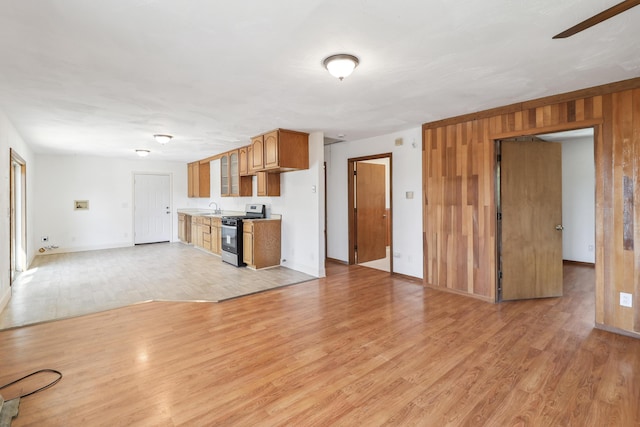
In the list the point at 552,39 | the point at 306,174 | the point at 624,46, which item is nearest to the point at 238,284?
the point at 306,174

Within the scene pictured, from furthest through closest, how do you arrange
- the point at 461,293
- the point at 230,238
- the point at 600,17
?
the point at 230,238 → the point at 461,293 → the point at 600,17

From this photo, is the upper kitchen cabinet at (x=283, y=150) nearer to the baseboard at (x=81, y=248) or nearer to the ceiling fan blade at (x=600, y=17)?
the ceiling fan blade at (x=600, y=17)

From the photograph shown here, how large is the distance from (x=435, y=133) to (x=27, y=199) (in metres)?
7.77

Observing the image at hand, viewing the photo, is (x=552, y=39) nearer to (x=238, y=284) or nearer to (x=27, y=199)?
(x=238, y=284)

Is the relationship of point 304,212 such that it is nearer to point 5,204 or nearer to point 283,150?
point 283,150

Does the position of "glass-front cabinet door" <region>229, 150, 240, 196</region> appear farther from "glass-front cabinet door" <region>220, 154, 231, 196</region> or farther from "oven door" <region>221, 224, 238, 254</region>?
"oven door" <region>221, 224, 238, 254</region>

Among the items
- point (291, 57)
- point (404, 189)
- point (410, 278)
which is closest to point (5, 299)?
point (291, 57)

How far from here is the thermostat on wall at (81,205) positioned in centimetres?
757

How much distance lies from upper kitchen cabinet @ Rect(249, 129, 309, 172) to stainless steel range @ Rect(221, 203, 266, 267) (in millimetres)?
1257

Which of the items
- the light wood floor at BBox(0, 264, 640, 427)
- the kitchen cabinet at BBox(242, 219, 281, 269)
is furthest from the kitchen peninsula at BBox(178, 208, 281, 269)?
the light wood floor at BBox(0, 264, 640, 427)

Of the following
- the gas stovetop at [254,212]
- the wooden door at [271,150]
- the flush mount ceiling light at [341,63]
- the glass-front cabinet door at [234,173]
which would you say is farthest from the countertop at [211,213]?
the flush mount ceiling light at [341,63]

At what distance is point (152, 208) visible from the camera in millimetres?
8672

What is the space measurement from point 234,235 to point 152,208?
14.1 ft

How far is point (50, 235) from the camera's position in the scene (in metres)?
7.30
